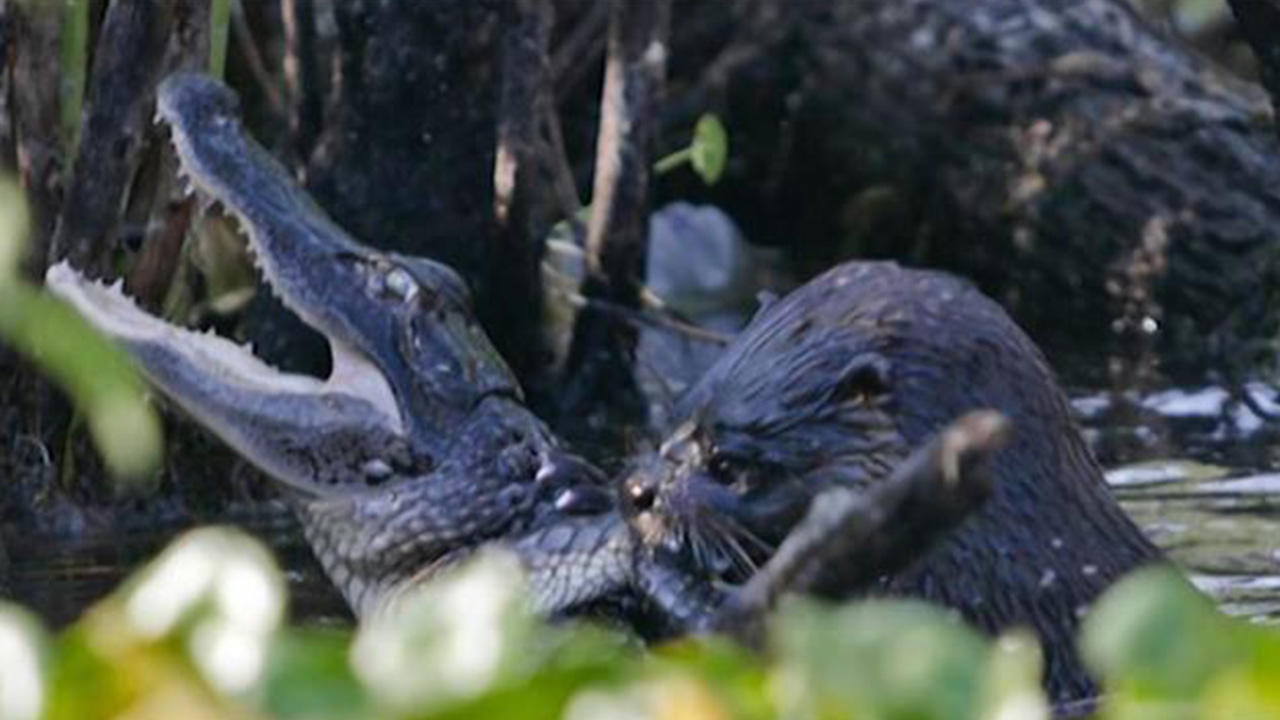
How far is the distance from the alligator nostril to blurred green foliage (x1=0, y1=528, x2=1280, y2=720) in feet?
8.86

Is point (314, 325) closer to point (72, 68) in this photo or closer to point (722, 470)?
point (72, 68)

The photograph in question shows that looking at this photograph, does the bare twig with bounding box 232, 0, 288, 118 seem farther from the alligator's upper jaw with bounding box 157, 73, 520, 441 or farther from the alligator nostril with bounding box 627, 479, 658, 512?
the alligator nostril with bounding box 627, 479, 658, 512

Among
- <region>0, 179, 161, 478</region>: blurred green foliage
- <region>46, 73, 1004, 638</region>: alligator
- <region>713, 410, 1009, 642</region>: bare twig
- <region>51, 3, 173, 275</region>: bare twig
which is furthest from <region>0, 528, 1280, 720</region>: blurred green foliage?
<region>51, 3, 173, 275</region>: bare twig

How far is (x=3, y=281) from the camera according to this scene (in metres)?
2.21

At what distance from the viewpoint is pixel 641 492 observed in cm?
484

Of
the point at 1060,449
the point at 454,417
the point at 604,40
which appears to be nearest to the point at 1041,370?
the point at 1060,449

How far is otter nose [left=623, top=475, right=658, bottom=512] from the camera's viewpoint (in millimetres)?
4797

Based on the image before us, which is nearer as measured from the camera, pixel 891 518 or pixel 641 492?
pixel 891 518

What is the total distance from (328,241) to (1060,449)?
169 centimetres

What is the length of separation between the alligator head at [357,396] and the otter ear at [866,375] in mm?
880

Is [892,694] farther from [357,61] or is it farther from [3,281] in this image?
[357,61]

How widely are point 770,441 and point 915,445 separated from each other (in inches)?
9.2

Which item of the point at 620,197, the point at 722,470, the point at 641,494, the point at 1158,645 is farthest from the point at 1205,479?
the point at 1158,645

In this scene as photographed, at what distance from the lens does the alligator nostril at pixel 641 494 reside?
4.80m
